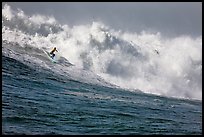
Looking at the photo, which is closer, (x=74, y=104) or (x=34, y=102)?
(x=34, y=102)

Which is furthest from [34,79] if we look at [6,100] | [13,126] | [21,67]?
[13,126]

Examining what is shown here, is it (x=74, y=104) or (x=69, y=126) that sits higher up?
(x=74, y=104)

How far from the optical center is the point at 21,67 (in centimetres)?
6072

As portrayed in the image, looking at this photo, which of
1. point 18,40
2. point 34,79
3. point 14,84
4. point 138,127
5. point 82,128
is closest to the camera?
point 82,128

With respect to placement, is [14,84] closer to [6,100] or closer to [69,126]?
[6,100]

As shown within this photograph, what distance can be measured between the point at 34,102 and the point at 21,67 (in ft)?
90.3

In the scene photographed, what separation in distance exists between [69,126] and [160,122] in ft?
36.2

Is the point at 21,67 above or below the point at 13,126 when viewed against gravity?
above

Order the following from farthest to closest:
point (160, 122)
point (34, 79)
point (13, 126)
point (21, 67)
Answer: point (21, 67), point (34, 79), point (160, 122), point (13, 126)

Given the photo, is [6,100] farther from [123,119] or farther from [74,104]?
[123,119]

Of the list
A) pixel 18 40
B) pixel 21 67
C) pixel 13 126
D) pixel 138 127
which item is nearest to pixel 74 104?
pixel 138 127

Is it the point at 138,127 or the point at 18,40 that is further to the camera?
the point at 18,40

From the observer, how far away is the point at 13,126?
23.0m

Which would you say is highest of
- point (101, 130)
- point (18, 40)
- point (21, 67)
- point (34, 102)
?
point (18, 40)
